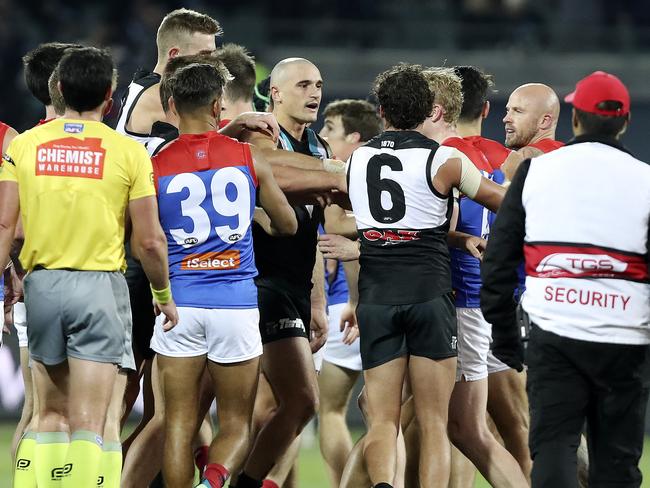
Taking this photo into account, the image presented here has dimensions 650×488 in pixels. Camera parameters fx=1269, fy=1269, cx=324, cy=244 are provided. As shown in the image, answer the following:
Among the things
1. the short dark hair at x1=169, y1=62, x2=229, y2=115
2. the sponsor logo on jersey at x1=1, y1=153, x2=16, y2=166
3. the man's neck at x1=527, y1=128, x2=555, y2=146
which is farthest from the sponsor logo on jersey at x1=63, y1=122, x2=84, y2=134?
the man's neck at x1=527, y1=128, x2=555, y2=146

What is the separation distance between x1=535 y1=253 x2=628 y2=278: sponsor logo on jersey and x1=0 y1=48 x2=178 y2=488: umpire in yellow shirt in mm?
1976

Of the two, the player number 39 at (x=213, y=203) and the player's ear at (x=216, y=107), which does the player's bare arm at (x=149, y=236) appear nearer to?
the player number 39 at (x=213, y=203)

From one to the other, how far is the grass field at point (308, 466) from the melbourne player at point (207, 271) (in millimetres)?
3417

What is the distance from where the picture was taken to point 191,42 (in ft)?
27.5

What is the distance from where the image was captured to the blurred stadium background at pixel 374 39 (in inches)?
696

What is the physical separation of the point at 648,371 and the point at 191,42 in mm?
3980

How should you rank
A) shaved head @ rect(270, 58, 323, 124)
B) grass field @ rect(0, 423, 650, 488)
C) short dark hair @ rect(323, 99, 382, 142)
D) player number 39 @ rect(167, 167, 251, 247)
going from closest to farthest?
player number 39 @ rect(167, 167, 251, 247) < shaved head @ rect(270, 58, 323, 124) < short dark hair @ rect(323, 99, 382, 142) < grass field @ rect(0, 423, 650, 488)

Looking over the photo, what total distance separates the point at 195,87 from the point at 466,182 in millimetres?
1546

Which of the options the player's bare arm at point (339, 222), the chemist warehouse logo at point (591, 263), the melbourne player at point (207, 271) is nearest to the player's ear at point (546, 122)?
the player's bare arm at point (339, 222)

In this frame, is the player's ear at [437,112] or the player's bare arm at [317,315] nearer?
the player's ear at [437,112]

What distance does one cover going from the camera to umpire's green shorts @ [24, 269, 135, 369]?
6.33m

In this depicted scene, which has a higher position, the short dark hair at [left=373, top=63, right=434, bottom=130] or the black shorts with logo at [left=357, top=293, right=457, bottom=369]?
the short dark hair at [left=373, top=63, right=434, bottom=130]

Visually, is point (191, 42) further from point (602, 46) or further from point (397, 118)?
point (602, 46)

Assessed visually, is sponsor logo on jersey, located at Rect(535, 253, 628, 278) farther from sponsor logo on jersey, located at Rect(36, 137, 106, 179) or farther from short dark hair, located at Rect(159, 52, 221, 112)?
short dark hair, located at Rect(159, 52, 221, 112)
